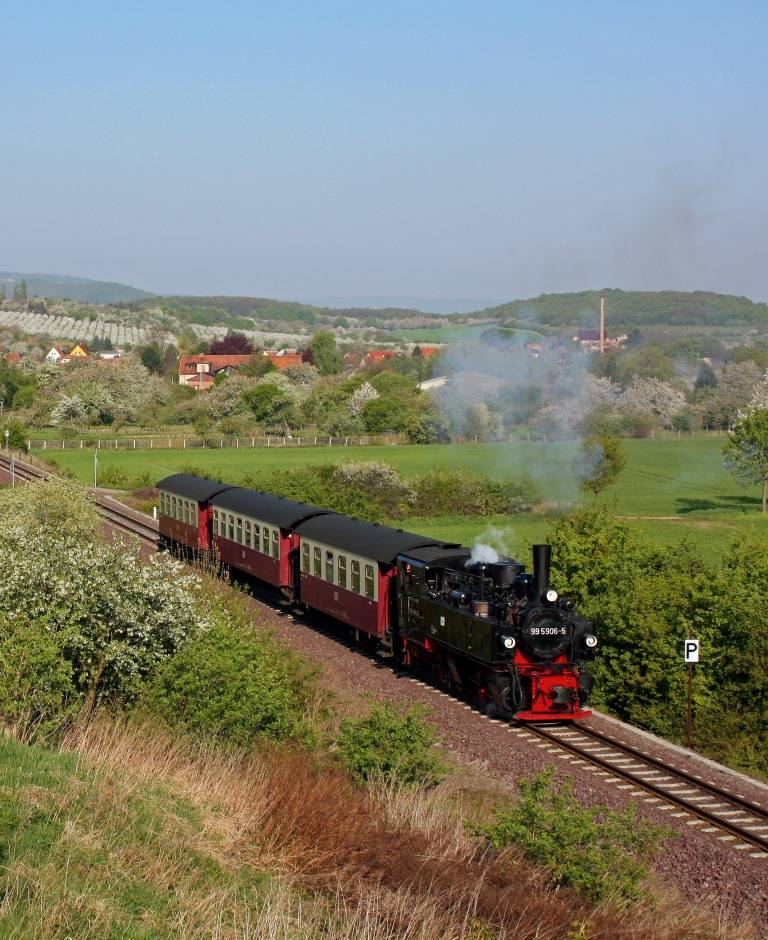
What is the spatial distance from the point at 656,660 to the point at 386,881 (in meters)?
13.9

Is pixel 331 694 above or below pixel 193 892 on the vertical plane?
below

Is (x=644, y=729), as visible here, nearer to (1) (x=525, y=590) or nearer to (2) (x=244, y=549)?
(1) (x=525, y=590)

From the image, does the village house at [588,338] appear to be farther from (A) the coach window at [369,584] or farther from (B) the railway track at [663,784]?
(B) the railway track at [663,784]

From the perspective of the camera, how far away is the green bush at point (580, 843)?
501 inches

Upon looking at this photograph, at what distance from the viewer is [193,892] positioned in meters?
10.5

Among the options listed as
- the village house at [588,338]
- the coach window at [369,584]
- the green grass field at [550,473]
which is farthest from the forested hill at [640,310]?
the coach window at [369,584]

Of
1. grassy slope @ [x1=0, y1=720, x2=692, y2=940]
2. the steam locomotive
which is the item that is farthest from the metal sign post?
grassy slope @ [x1=0, y1=720, x2=692, y2=940]

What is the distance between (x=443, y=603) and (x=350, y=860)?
11376mm

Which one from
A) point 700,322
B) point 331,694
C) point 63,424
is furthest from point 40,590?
point 700,322

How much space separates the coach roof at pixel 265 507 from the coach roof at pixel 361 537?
0.64 m

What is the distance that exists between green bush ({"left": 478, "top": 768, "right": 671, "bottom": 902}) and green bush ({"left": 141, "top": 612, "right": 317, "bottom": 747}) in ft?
15.7

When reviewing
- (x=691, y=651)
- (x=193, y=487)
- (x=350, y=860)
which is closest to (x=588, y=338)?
(x=193, y=487)

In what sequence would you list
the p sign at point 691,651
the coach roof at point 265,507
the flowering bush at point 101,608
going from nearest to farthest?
the flowering bush at point 101,608 → the p sign at point 691,651 → the coach roof at point 265,507

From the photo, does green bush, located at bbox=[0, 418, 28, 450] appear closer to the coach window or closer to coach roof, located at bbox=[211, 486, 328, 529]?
coach roof, located at bbox=[211, 486, 328, 529]
